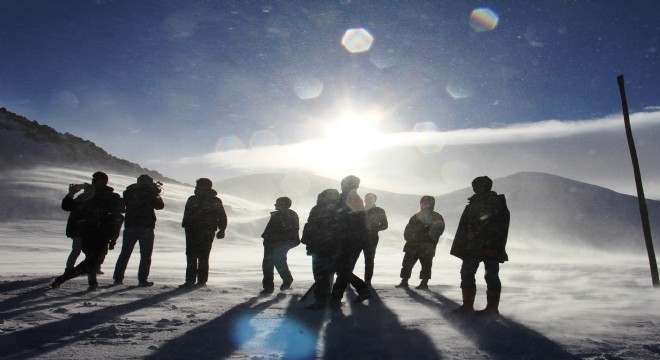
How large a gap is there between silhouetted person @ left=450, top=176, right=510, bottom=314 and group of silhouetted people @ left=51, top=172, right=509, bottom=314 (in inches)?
0.5

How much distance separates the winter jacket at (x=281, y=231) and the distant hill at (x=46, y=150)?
43.4 metres

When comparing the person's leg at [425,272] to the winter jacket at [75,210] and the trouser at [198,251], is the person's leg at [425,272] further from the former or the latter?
the winter jacket at [75,210]

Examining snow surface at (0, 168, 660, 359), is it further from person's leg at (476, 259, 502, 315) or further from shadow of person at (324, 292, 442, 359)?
person's leg at (476, 259, 502, 315)

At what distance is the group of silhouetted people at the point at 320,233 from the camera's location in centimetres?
523

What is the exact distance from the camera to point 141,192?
7.64 m

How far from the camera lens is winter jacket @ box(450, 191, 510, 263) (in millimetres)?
5133

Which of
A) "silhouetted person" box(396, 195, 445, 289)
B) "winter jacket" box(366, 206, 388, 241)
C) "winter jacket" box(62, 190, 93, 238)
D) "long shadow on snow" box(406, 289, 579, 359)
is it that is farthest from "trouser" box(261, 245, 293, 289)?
"long shadow on snow" box(406, 289, 579, 359)

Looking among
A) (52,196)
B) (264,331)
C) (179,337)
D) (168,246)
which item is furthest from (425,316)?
(52,196)

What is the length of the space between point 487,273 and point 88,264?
5.94 m

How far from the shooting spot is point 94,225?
261 inches

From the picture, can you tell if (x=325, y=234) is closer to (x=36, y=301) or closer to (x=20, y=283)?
(x=36, y=301)

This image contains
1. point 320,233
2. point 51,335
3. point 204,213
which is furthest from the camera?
point 204,213

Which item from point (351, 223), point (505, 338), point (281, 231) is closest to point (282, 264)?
point (281, 231)

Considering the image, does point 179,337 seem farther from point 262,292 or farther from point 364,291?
point 262,292
